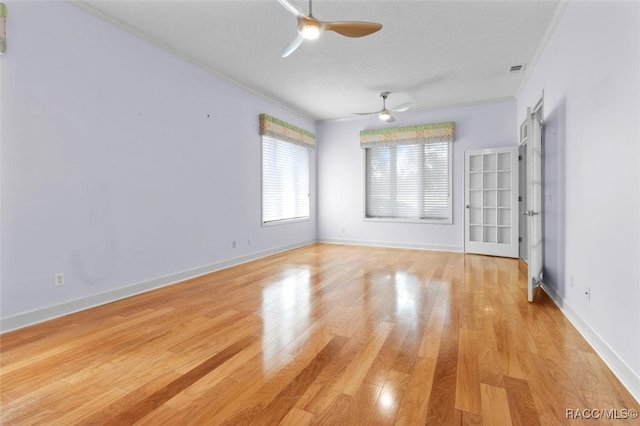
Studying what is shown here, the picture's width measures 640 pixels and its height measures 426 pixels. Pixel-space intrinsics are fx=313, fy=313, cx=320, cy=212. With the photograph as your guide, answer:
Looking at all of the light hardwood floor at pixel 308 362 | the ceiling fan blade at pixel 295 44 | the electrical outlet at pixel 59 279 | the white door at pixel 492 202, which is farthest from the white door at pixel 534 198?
the electrical outlet at pixel 59 279

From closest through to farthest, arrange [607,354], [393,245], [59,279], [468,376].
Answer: [468,376], [607,354], [59,279], [393,245]

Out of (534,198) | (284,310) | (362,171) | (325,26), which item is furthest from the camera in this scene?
(362,171)

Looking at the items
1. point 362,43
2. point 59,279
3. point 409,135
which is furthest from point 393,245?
point 59,279

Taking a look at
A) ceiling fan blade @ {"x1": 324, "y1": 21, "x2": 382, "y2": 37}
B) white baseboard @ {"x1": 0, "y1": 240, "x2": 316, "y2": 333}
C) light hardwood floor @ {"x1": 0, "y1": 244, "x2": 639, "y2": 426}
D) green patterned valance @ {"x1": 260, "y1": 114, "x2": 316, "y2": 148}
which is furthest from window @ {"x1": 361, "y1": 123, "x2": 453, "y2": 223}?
ceiling fan blade @ {"x1": 324, "y1": 21, "x2": 382, "y2": 37}

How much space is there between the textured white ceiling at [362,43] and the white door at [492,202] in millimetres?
1165

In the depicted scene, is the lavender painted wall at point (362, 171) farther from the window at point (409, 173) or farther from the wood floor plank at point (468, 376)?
the wood floor plank at point (468, 376)

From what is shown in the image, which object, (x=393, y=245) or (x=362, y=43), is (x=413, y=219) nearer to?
(x=393, y=245)

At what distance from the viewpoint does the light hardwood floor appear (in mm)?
1556

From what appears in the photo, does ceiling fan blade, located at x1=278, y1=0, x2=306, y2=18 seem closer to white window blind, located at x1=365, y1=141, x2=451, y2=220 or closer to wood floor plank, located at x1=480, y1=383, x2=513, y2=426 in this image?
wood floor plank, located at x1=480, y1=383, x2=513, y2=426

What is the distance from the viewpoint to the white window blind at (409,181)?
6383mm

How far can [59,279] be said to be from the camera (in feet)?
9.39

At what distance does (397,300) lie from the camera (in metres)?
3.24

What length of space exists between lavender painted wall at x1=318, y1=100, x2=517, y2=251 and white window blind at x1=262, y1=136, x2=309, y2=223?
616 mm

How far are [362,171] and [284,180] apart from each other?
1823mm
